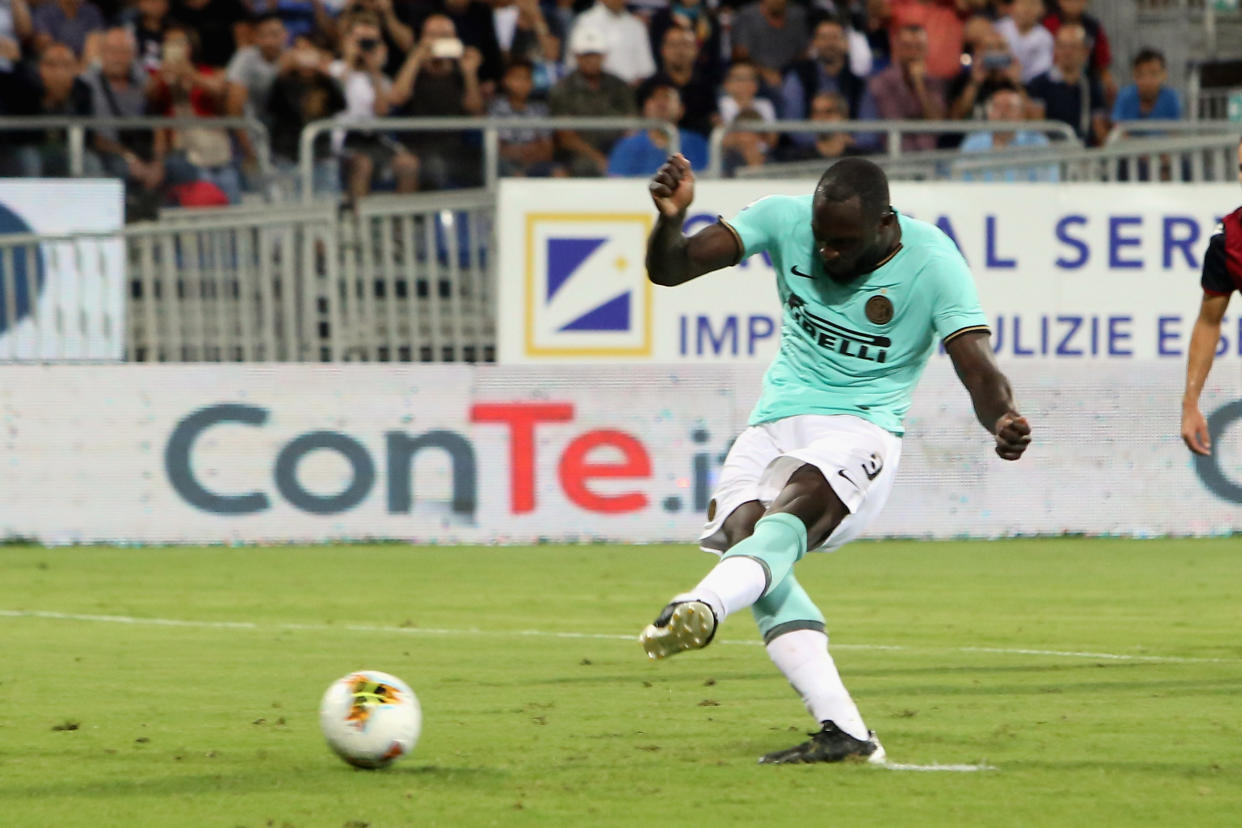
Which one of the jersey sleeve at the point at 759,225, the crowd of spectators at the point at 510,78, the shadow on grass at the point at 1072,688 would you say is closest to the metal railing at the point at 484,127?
the crowd of spectators at the point at 510,78

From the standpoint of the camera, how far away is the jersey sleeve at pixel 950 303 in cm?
627

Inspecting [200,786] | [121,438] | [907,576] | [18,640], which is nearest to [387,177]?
[121,438]

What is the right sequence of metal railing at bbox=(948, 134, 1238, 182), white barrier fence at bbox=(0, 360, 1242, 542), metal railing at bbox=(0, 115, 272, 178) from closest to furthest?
white barrier fence at bbox=(0, 360, 1242, 542) → metal railing at bbox=(948, 134, 1238, 182) → metal railing at bbox=(0, 115, 272, 178)

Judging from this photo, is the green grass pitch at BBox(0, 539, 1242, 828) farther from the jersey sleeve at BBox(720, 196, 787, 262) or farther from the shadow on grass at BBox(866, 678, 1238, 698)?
the jersey sleeve at BBox(720, 196, 787, 262)

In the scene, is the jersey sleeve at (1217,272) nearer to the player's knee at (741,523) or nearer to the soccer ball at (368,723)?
the player's knee at (741,523)

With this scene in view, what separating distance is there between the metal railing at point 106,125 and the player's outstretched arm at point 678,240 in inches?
431

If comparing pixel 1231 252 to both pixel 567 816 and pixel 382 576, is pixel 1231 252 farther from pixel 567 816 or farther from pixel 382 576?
pixel 382 576

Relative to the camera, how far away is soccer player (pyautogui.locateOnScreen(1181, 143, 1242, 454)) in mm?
8344

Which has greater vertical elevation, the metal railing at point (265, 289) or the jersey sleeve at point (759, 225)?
the jersey sleeve at point (759, 225)

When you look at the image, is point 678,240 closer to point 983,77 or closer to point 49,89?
point 49,89

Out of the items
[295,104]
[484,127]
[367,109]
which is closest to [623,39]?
[367,109]

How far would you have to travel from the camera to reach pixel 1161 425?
14680mm

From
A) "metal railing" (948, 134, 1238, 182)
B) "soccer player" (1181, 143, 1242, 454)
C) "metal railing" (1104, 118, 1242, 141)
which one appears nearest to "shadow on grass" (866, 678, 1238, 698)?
"soccer player" (1181, 143, 1242, 454)

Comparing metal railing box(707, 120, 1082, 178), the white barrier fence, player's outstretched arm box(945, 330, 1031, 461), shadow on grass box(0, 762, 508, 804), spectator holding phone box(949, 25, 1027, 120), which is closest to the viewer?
shadow on grass box(0, 762, 508, 804)
